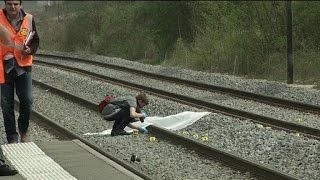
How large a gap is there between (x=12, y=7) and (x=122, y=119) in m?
3.12

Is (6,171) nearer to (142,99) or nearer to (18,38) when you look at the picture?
(18,38)

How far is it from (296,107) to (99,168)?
737cm

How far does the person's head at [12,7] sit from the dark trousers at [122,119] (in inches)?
113

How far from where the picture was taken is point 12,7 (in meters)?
7.52

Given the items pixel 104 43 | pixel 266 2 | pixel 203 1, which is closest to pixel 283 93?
pixel 266 2

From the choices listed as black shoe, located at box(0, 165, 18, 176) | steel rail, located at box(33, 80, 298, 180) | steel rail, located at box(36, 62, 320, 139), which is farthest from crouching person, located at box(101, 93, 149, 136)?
black shoe, located at box(0, 165, 18, 176)

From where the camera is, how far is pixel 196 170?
746 cm

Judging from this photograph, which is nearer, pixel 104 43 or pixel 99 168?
pixel 99 168

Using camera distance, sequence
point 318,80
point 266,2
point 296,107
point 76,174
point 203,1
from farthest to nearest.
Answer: point 203,1 → point 266,2 → point 318,80 → point 296,107 → point 76,174

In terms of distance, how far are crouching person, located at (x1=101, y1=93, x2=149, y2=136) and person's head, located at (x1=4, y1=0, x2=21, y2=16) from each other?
2.82 metres

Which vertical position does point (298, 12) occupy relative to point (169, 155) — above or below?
above

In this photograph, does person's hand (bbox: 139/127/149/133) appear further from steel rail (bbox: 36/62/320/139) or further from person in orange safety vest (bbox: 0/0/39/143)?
person in orange safety vest (bbox: 0/0/39/143)

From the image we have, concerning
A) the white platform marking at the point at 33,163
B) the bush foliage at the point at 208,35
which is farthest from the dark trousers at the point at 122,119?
the bush foliage at the point at 208,35

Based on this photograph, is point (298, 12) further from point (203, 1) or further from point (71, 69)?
point (71, 69)
